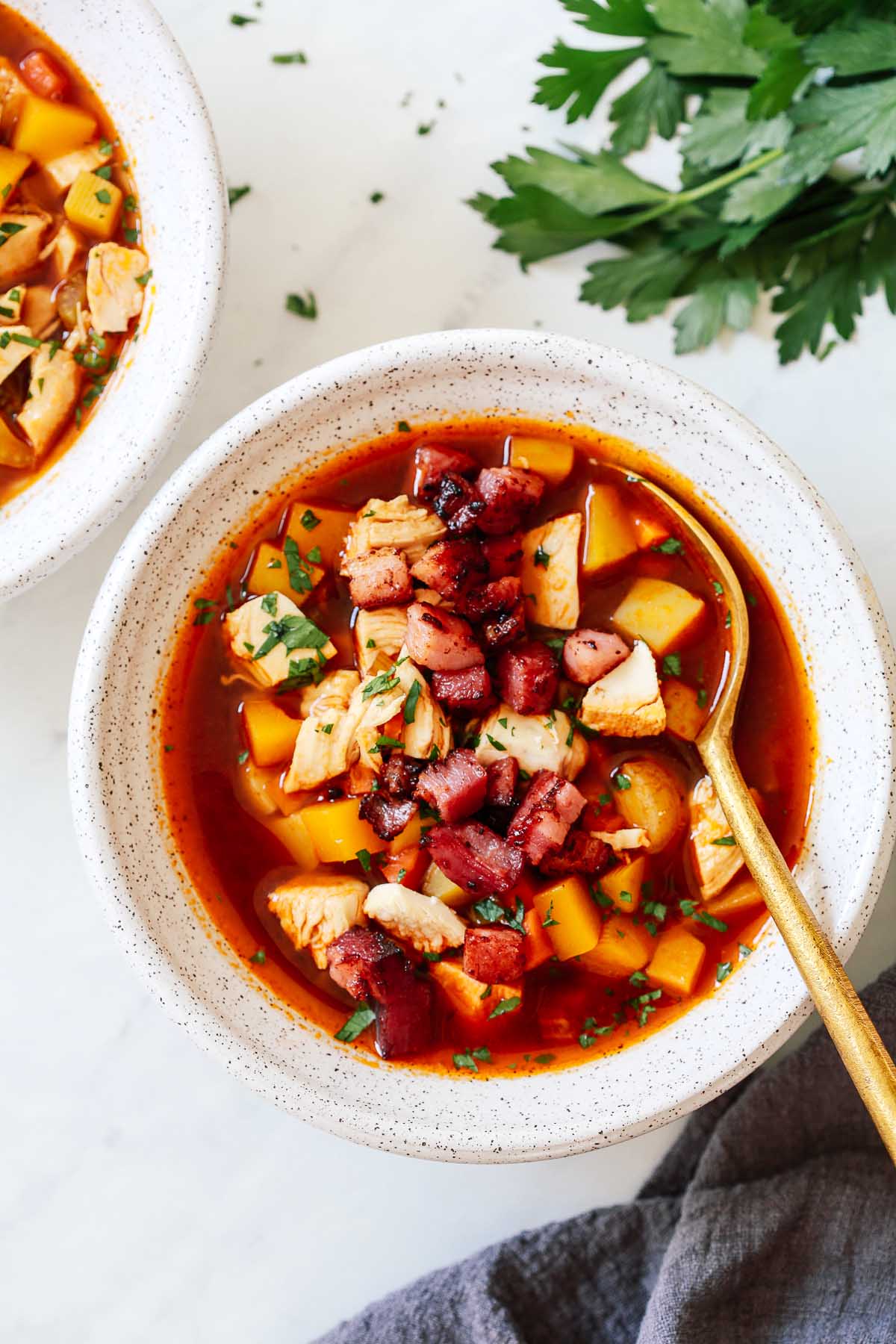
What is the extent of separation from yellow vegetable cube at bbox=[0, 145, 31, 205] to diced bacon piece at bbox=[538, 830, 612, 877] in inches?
72.0

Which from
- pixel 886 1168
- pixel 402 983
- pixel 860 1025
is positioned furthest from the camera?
pixel 886 1168

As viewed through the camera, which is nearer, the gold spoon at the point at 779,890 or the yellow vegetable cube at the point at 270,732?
the gold spoon at the point at 779,890

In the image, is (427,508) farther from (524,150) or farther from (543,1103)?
(543,1103)

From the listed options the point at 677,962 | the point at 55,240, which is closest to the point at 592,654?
the point at 677,962

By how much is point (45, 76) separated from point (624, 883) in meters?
2.12

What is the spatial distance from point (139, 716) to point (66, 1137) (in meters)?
1.09

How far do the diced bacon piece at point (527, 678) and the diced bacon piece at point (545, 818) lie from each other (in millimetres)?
150

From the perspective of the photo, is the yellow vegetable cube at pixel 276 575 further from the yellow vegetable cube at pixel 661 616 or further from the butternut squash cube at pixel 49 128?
the butternut squash cube at pixel 49 128

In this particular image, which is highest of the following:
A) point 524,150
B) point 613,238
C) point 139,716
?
point 524,150

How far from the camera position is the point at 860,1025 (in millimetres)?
2123

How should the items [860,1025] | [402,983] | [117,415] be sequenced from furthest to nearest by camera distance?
[117,415]
[402,983]
[860,1025]

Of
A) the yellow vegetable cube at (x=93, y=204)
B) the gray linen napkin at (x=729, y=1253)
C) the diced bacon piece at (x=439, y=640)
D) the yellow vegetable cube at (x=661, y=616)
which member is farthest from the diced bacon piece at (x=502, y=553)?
the gray linen napkin at (x=729, y=1253)

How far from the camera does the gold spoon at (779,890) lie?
2109 mm

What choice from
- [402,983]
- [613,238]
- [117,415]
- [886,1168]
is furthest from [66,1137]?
[613,238]
